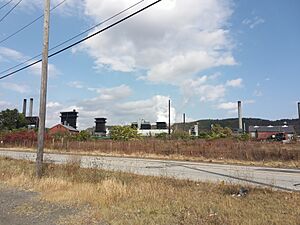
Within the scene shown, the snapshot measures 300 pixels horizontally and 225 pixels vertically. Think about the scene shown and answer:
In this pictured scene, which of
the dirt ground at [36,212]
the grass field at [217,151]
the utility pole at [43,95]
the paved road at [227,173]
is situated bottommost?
the dirt ground at [36,212]

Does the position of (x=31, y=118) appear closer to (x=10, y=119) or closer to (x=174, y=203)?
(x=10, y=119)

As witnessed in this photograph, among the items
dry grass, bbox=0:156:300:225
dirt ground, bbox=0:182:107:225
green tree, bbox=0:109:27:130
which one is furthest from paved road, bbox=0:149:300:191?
green tree, bbox=0:109:27:130

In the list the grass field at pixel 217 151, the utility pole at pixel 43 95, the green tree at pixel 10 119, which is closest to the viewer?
the utility pole at pixel 43 95

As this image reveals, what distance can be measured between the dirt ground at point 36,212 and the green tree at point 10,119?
329 feet

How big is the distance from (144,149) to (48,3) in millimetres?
29055

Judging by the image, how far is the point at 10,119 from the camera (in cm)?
10544

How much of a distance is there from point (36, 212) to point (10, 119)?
103683 millimetres

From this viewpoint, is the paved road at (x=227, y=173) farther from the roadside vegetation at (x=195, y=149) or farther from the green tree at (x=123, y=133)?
the green tree at (x=123, y=133)

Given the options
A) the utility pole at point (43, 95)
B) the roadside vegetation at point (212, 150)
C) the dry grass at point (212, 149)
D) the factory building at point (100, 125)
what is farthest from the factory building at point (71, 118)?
the utility pole at point (43, 95)

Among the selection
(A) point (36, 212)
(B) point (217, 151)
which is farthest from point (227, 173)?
(B) point (217, 151)

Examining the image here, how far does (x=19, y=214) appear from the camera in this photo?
900cm

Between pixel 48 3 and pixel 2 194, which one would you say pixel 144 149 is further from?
pixel 2 194

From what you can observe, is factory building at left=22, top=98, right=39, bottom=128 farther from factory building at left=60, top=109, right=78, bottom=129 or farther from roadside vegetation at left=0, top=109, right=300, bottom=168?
roadside vegetation at left=0, top=109, right=300, bottom=168

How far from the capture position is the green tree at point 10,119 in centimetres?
10506
